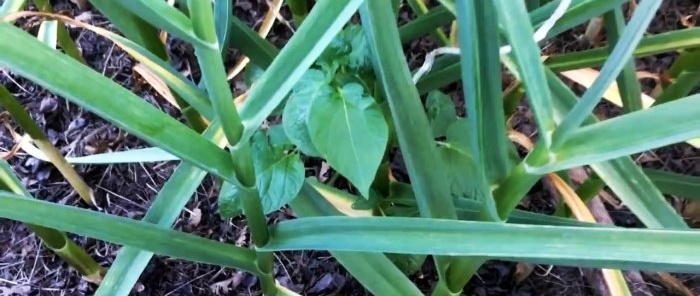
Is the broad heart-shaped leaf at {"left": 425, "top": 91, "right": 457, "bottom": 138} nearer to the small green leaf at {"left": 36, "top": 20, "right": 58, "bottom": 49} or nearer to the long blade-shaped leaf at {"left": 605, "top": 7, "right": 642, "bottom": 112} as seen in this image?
the long blade-shaped leaf at {"left": 605, "top": 7, "right": 642, "bottom": 112}

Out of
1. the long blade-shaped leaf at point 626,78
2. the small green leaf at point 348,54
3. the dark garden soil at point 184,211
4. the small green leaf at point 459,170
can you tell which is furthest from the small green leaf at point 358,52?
the dark garden soil at point 184,211

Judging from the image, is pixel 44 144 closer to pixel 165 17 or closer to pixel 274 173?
pixel 274 173

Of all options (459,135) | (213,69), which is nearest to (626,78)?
(459,135)

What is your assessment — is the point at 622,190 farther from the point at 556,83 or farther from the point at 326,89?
the point at 326,89

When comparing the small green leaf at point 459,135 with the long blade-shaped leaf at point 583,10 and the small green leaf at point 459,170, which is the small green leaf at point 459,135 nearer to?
the small green leaf at point 459,170

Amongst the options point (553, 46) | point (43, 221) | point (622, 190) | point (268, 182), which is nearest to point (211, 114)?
point (268, 182)

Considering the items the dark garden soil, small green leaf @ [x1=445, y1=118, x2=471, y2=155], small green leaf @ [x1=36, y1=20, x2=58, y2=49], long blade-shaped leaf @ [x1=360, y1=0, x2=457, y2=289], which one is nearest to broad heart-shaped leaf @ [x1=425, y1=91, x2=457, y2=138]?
small green leaf @ [x1=445, y1=118, x2=471, y2=155]

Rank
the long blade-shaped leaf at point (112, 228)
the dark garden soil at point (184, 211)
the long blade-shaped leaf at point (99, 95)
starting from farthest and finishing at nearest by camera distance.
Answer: the dark garden soil at point (184, 211), the long blade-shaped leaf at point (112, 228), the long blade-shaped leaf at point (99, 95)

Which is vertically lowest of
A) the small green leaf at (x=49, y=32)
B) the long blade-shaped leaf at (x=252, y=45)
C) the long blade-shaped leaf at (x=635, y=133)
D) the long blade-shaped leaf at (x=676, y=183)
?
the long blade-shaped leaf at (x=676, y=183)
